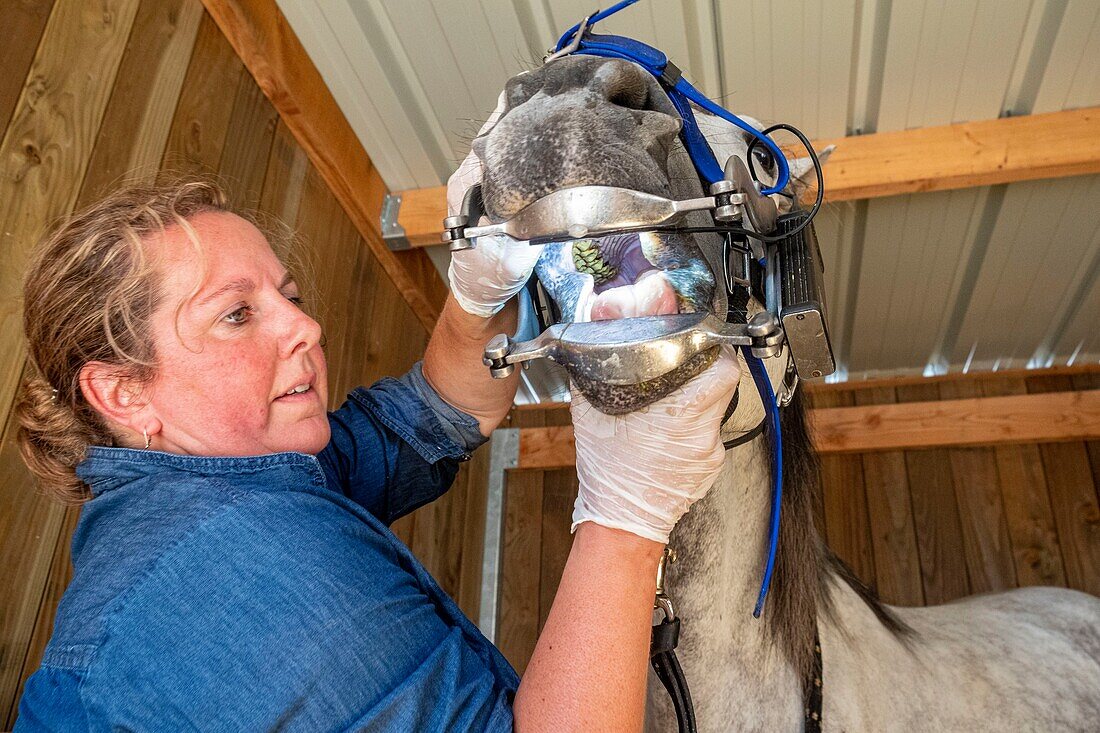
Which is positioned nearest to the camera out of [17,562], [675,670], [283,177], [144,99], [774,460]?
[675,670]

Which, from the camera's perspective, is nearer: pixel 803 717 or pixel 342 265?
pixel 803 717

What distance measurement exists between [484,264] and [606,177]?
35cm

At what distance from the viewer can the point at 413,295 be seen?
3.41 metres

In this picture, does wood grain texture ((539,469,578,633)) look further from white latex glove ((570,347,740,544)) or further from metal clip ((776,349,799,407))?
white latex glove ((570,347,740,544))

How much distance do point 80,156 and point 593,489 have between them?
1.36 meters

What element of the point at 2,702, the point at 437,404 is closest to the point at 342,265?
the point at 437,404

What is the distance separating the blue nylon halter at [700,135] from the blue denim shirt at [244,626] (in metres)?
0.45

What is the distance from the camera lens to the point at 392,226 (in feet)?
10.3

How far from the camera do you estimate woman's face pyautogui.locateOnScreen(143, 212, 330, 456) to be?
42.2 inches

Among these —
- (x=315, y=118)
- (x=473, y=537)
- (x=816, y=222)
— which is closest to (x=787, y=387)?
(x=315, y=118)

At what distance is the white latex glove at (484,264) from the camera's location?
1113 mm

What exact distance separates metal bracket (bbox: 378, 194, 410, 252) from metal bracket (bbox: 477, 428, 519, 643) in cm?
122

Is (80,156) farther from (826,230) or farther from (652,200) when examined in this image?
(826,230)

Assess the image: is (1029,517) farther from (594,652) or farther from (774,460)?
(594,652)
